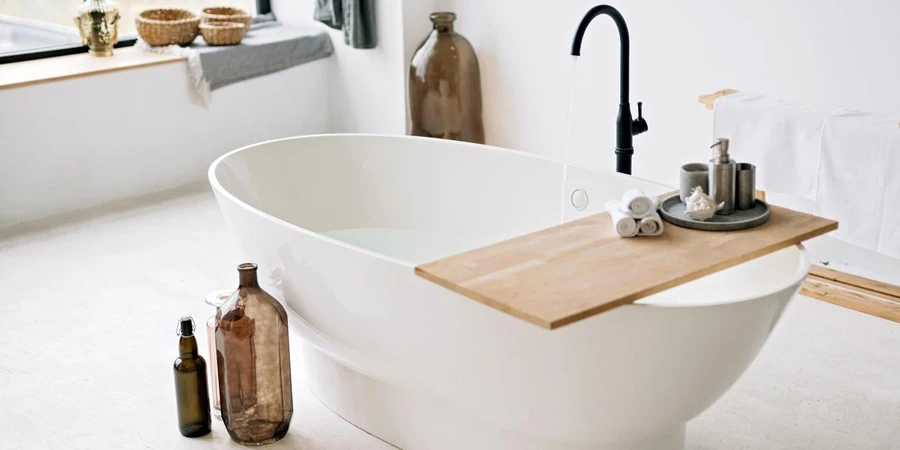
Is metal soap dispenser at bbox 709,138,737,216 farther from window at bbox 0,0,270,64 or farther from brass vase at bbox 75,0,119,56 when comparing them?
window at bbox 0,0,270,64

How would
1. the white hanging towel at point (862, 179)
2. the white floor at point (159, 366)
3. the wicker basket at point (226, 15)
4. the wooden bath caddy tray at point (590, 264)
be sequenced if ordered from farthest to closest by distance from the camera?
the wicker basket at point (226, 15), the white hanging towel at point (862, 179), the white floor at point (159, 366), the wooden bath caddy tray at point (590, 264)

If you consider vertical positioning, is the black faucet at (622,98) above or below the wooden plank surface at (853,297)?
above

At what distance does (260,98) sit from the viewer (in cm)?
474

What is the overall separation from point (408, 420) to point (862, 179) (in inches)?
56.6

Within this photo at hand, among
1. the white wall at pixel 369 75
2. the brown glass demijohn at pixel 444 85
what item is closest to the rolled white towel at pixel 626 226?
the brown glass demijohn at pixel 444 85

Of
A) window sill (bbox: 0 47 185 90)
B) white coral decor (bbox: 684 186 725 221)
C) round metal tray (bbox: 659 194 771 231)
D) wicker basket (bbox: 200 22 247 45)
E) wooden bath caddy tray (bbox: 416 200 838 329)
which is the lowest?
wooden bath caddy tray (bbox: 416 200 838 329)

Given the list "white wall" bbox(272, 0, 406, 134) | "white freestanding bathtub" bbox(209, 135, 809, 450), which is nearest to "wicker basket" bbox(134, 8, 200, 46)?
"white wall" bbox(272, 0, 406, 134)

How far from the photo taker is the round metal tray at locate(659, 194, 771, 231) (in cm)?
207

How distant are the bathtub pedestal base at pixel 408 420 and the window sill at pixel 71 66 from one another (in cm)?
201

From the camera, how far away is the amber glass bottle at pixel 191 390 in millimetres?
2428

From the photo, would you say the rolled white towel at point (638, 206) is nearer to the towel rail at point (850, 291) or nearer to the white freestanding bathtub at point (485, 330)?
the white freestanding bathtub at point (485, 330)

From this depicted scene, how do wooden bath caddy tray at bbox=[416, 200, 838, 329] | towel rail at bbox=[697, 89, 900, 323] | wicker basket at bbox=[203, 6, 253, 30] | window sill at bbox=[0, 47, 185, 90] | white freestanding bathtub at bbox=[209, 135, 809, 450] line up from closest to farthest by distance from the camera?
wooden bath caddy tray at bbox=[416, 200, 838, 329]
white freestanding bathtub at bbox=[209, 135, 809, 450]
towel rail at bbox=[697, 89, 900, 323]
window sill at bbox=[0, 47, 185, 90]
wicker basket at bbox=[203, 6, 253, 30]

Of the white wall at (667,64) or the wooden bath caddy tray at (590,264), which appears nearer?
the wooden bath caddy tray at (590,264)

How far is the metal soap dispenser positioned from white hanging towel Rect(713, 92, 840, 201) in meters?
0.93
